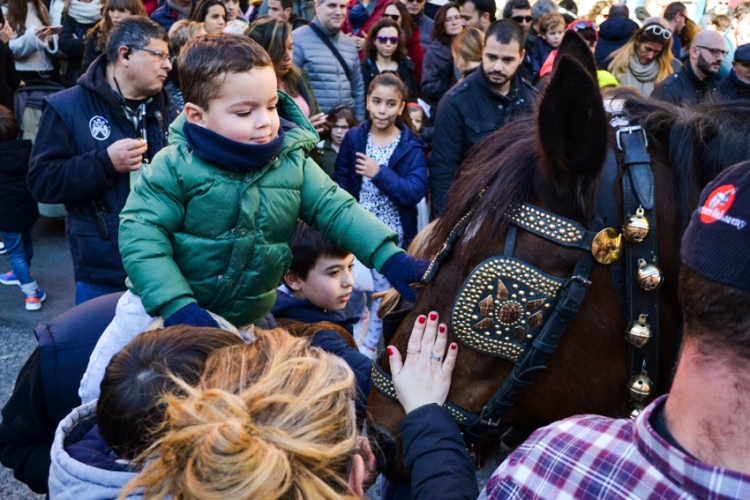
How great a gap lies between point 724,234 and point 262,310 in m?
1.53

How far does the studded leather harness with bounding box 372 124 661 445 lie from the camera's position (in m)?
1.60

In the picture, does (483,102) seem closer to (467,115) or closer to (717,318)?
(467,115)

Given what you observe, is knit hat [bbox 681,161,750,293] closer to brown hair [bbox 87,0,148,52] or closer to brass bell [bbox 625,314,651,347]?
brass bell [bbox 625,314,651,347]

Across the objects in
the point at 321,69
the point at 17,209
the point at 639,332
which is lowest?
the point at 17,209

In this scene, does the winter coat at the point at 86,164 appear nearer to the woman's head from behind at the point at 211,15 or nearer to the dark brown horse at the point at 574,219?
the dark brown horse at the point at 574,219

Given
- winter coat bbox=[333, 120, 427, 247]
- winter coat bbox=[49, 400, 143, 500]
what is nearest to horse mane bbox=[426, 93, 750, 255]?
winter coat bbox=[49, 400, 143, 500]

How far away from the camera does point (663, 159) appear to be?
171 cm

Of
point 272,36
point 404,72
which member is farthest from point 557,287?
point 404,72

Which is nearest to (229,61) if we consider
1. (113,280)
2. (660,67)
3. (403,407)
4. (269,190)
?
(269,190)

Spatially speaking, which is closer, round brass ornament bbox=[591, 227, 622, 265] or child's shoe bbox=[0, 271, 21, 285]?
round brass ornament bbox=[591, 227, 622, 265]

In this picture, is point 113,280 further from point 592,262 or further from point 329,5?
point 329,5

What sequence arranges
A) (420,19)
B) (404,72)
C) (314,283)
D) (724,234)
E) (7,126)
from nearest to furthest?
1. (724,234)
2. (314,283)
3. (7,126)
4. (404,72)
5. (420,19)

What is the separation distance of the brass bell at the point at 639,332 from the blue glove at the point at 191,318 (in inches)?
40.4

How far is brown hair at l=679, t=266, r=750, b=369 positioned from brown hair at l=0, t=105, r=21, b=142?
592 centimetres
